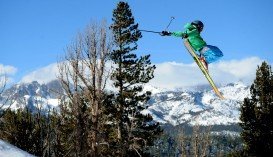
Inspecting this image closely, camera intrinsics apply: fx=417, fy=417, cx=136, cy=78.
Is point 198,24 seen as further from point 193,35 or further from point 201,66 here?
point 201,66

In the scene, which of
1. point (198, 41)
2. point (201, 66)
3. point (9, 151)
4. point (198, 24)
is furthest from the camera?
point (201, 66)

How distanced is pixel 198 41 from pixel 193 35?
0.87 feet

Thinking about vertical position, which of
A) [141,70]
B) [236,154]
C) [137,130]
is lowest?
[236,154]

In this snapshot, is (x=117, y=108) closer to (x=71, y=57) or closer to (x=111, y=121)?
(x=111, y=121)

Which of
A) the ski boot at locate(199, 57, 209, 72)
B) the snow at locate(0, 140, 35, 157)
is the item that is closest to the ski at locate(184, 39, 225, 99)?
the ski boot at locate(199, 57, 209, 72)

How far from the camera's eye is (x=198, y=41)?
13500 millimetres

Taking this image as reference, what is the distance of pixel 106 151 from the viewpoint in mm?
30859

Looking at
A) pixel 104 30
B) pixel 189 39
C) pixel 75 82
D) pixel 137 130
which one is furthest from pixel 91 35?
pixel 189 39

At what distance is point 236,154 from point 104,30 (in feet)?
48.2

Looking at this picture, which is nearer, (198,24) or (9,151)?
(9,151)

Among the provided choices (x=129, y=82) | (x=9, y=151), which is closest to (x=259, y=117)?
(x=129, y=82)

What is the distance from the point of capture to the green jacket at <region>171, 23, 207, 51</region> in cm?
1341

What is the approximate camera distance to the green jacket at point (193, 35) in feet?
44.0

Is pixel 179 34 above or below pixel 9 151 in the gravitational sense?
above
